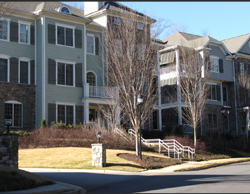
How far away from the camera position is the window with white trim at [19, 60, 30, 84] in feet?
90.4

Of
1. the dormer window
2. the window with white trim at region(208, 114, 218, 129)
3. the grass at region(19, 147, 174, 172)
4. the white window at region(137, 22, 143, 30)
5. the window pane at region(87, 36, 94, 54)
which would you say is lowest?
the grass at region(19, 147, 174, 172)

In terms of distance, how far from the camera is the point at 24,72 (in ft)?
91.0

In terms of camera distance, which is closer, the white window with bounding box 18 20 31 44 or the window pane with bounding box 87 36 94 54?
the white window with bounding box 18 20 31 44

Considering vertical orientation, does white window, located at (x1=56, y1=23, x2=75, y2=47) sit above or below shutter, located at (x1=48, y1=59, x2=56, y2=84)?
above

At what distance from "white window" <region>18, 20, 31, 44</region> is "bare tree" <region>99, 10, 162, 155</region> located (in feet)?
27.5

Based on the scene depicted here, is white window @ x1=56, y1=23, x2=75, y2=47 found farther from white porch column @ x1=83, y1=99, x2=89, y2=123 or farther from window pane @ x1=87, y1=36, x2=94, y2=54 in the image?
white porch column @ x1=83, y1=99, x2=89, y2=123

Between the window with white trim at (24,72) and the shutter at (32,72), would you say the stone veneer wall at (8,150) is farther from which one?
the shutter at (32,72)

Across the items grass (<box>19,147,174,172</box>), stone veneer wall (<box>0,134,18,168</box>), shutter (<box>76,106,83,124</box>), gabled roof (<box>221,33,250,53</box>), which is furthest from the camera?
gabled roof (<box>221,33,250,53</box>)

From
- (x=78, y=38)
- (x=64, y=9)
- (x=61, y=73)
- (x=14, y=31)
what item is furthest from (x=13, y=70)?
(x=64, y=9)

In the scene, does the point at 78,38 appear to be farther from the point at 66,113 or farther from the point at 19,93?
the point at 19,93

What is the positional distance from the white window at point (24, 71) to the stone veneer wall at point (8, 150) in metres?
14.0

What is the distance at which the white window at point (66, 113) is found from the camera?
2811cm

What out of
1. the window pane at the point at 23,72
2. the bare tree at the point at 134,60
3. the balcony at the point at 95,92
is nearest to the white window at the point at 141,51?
the bare tree at the point at 134,60

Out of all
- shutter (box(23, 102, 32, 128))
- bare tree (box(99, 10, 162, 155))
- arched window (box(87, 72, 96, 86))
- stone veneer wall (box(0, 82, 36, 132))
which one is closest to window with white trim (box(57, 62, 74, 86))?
stone veneer wall (box(0, 82, 36, 132))
